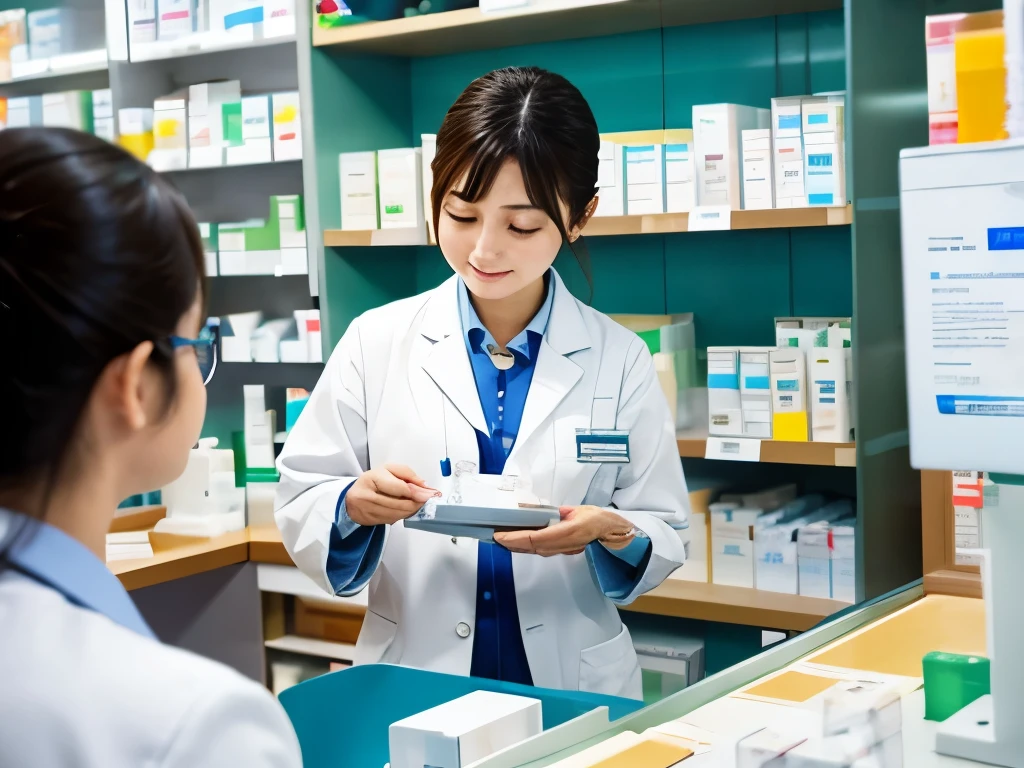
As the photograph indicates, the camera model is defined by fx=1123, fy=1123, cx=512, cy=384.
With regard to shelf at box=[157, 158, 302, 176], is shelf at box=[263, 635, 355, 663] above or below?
below

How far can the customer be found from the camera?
648mm

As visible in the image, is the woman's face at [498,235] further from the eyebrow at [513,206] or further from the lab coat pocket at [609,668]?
the lab coat pocket at [609,668]

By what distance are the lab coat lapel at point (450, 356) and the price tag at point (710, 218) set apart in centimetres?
103

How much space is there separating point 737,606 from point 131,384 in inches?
96.5

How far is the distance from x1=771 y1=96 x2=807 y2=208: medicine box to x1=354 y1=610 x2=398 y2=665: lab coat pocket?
156 centimetres

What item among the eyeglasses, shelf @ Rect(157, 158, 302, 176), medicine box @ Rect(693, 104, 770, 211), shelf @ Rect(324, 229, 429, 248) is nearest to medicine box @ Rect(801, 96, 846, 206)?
medicine box @ Rect(693, 104, 770, 211)

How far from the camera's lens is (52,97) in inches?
171

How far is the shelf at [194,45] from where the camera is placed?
3748mm

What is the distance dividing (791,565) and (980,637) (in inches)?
49.6

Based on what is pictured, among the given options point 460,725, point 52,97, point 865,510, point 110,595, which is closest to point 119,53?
point 52,97

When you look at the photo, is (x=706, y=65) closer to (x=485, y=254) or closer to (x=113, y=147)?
(x=485, y=254)

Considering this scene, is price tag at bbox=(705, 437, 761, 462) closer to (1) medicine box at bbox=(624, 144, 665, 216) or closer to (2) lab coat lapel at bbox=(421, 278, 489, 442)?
(1) medicine box at bbox=(624, 144, 665, 216)

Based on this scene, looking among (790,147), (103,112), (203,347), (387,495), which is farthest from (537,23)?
(203,347)

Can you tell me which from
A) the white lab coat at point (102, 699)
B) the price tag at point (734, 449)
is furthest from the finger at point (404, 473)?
the price tag at point (734, 449)
